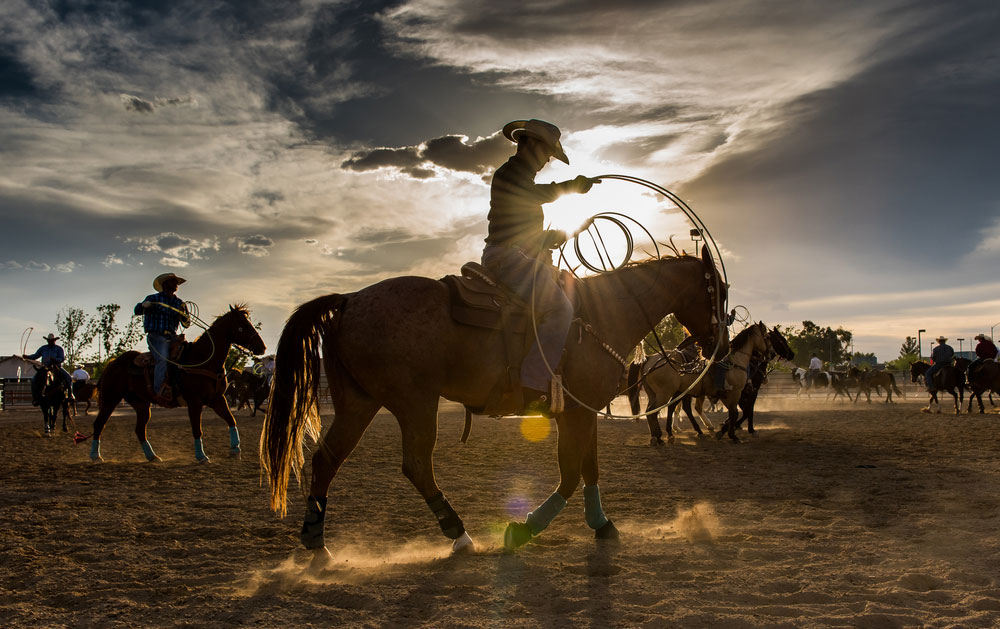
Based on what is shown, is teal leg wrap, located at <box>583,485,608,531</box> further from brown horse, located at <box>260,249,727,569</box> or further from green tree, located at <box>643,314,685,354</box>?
green tree, located at <box>643,314,685,354</box>

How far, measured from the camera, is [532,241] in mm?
5777

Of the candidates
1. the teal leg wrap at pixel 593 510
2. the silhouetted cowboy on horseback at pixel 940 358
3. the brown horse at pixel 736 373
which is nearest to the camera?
the teal leg wrap at pixel 593 510

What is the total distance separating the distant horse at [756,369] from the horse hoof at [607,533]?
35.9ft

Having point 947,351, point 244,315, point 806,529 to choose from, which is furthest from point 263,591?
point 947,351

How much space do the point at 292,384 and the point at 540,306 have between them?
2105mm

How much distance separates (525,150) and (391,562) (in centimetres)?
351

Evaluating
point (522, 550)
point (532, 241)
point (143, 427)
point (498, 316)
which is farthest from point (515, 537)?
point (143, 427)

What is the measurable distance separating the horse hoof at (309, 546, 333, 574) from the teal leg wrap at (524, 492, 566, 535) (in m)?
1.60

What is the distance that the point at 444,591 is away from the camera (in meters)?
4.49

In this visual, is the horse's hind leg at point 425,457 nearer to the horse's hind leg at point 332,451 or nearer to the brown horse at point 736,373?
the horse's hind leg at point 332,451

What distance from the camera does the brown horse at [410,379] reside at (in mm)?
5230

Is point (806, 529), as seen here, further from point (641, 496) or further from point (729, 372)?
point (729, 372)

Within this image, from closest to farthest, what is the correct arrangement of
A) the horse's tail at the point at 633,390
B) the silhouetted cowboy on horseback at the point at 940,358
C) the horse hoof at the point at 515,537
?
the horse hoof at the point at 515,537, the horse's tail at the point at 633,390, the silhouetted cowboy on horseback at the point at 940,358

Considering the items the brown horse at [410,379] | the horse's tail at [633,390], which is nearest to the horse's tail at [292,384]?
the brown horse at [410,379]
